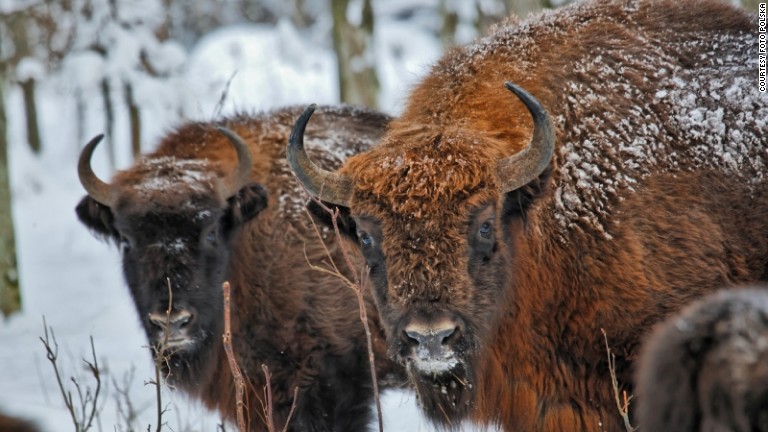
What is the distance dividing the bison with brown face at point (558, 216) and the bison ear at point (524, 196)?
0.5 inches

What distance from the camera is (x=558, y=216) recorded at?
4.83m

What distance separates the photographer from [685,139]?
489 cm

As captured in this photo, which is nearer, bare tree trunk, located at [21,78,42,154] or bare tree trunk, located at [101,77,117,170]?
bare tree trunk, located at [101,77,117,170]

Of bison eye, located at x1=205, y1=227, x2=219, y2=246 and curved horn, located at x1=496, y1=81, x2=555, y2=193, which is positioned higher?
curved horn, located at x1=496, y1=81, x2=555, y2=193

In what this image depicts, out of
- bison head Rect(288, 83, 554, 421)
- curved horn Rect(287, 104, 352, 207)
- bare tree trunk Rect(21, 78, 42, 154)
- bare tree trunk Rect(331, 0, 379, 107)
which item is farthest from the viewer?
bare tree trunk Rect(21, 78, 42, 154)

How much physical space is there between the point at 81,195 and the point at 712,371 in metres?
21.1

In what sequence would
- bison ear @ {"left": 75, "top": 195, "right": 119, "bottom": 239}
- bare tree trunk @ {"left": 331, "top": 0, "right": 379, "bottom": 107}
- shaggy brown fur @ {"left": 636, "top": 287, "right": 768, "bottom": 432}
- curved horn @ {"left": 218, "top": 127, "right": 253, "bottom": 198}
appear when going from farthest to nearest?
1. bare tree trunk @ {"left": 331, "top": 0, "right": 379, "bottom": 107}
2. bison ear @ {"left": 75, "top": 195, "right": 119, "bottom": 239}
3. curved horn @ {"left": 218, "top": 127, "right": 253, "bottom": 198}
4. shaggy brown fur @ {"left": 636, "top": 287, "right": 768, "bottom": 432}

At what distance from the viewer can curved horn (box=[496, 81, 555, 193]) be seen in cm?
452

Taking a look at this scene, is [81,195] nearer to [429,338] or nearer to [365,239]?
[365,239]

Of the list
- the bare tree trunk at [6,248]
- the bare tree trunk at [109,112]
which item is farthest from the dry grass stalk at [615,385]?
the bare tree trunk at [109,112]

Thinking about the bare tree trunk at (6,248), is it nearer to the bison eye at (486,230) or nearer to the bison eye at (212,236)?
the bison eye at (212,236)
